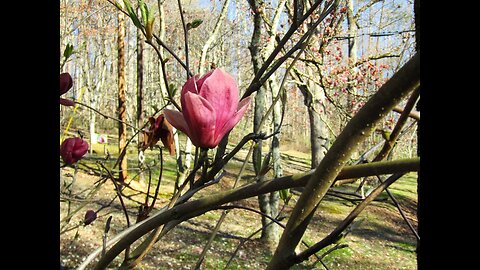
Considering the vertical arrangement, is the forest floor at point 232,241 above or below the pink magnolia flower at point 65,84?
below

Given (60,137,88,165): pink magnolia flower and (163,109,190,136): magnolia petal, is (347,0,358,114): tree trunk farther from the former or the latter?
(163,109,190,136): magnolia petal

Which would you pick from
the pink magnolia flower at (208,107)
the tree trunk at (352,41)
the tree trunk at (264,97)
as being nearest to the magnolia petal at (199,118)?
the pink magnolia flower at (208,107)

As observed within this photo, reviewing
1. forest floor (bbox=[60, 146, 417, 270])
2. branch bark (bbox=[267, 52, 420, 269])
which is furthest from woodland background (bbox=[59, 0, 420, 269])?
forest floor (bbox=[60, 146, 417, 270])

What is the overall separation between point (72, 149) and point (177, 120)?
0.30 metres

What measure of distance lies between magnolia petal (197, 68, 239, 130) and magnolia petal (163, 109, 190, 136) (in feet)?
0.06

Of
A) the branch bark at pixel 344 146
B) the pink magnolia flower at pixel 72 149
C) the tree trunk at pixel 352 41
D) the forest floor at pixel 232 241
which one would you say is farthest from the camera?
the tree trunk at pixel 352 41

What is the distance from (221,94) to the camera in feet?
0.81

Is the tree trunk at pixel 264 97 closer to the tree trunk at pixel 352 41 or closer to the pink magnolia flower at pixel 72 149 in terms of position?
the tree trunk at pixel 352 41

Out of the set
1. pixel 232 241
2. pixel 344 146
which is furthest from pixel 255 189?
pixel 232 241

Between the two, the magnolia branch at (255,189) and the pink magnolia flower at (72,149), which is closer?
the magnolia branch at (255,189)

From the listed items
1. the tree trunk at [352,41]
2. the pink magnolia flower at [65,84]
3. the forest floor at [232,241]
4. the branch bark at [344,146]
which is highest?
the tree trunk at [352,41]

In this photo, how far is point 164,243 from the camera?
3.78m

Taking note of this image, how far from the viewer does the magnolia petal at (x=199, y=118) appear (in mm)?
239
